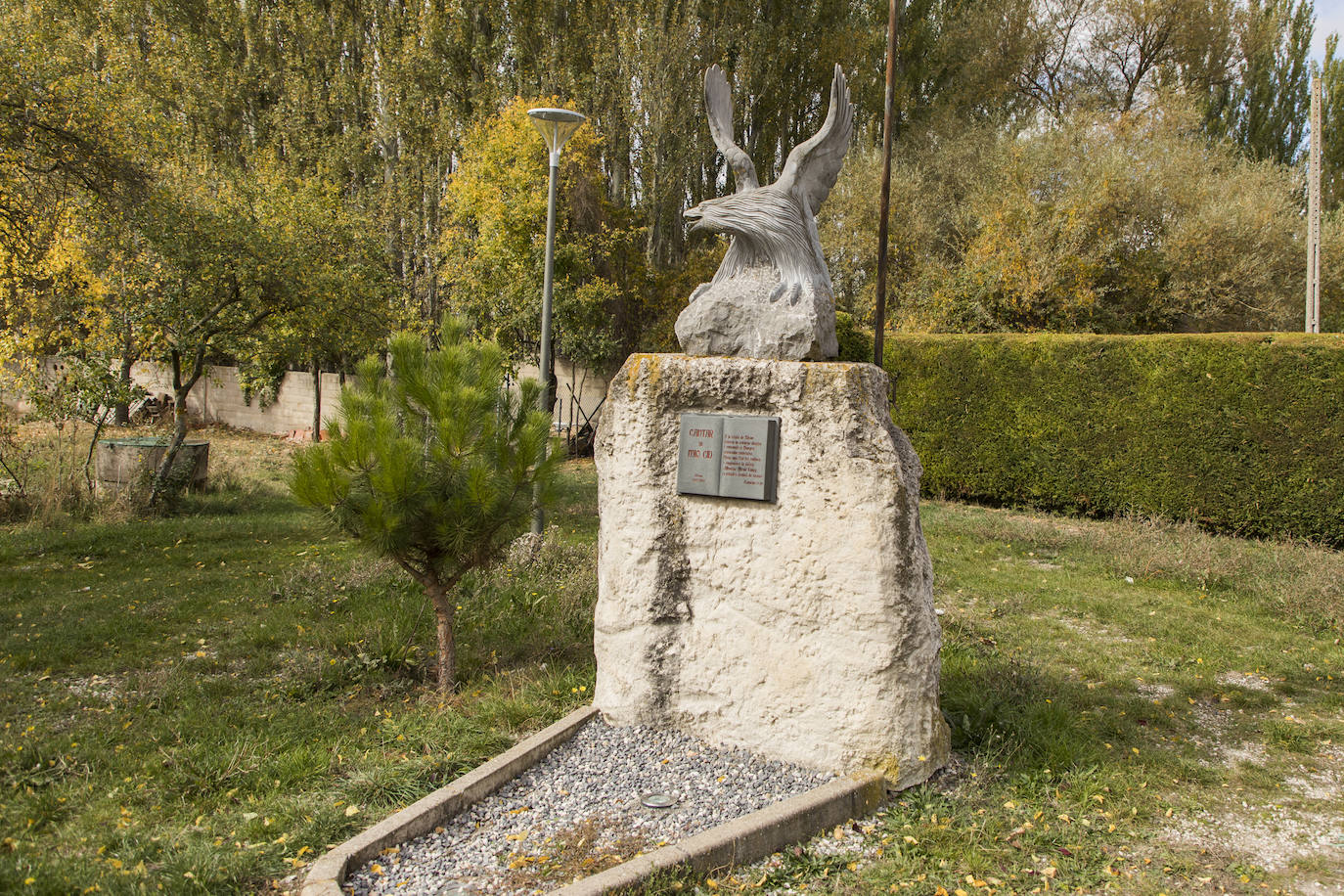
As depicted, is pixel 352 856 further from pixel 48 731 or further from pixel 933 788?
pixel 933 788

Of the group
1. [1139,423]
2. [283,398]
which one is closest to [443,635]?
[1139,423]

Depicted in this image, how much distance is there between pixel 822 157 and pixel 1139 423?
27.2 feet

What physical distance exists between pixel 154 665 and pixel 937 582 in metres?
6.09

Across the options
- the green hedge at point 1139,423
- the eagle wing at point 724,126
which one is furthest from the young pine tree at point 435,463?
the green hedge at point 1139,423

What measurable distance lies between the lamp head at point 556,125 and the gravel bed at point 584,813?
17.9ft

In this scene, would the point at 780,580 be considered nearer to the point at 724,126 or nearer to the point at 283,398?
the point at 724,126

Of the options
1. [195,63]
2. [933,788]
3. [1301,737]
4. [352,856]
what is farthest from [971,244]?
[195,63]

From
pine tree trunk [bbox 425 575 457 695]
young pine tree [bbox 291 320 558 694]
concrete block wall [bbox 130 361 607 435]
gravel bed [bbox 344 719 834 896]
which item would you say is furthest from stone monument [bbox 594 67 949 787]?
concrete block wall [bbox 130 361 607 435]

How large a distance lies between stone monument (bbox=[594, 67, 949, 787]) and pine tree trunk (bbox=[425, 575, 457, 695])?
3.31 ft

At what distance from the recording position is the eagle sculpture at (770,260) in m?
4.21

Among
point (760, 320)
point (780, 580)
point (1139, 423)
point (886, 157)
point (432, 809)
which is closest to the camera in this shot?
point (432, 809)

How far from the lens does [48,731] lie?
412cm

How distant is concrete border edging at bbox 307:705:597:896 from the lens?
297cm

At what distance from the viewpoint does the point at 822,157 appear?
459 centimetres
